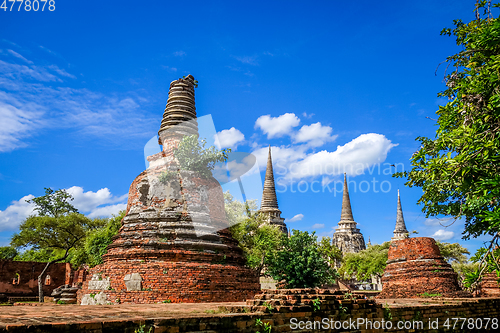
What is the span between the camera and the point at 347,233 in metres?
48.2

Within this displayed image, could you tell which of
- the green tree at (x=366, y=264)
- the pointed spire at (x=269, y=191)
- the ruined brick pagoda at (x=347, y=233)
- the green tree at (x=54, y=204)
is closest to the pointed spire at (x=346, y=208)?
the ruined brick pagoda at (x=347, y=233)

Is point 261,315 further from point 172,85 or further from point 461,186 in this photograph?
point 172,85

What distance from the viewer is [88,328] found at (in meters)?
4.03

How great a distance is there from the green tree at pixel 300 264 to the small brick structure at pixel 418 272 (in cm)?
246

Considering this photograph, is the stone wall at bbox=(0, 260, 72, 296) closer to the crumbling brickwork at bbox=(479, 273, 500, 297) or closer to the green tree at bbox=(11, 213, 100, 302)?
the green tree at bbox=(11, 213, 100, 302)

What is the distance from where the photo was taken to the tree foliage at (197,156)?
1304 centimetres

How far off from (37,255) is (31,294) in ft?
32.1

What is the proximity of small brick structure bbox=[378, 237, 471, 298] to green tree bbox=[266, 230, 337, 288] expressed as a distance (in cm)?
246

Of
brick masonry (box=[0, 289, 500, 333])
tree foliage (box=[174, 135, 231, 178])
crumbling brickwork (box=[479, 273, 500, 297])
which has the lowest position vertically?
crumbling brickwork (box=[479, 273, 500, 297])

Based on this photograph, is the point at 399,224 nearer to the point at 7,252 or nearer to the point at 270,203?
the point at 270,203

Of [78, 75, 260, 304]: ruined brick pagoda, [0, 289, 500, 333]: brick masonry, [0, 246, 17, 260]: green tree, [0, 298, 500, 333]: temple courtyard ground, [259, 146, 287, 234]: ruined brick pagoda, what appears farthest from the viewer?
[259, 146, 287, 234]: ruined brick pagoda

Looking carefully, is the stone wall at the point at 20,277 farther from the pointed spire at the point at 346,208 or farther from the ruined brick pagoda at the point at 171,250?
the pointed spire at the point at 346,208

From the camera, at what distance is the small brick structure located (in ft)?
42.8

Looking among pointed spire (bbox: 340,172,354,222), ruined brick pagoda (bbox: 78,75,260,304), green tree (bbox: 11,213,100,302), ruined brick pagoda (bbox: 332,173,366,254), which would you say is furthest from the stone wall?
pointed spire (bbox: 340,172,354,222)
